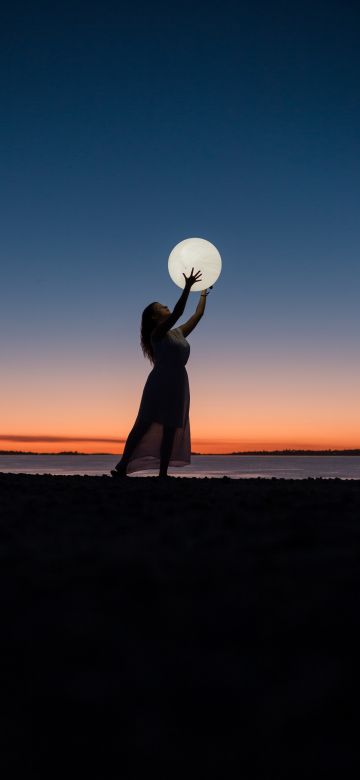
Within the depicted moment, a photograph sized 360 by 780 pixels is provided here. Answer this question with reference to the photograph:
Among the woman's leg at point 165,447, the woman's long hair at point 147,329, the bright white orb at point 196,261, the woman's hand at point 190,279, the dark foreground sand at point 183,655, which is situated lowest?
the dark foreground sand at point 183,655

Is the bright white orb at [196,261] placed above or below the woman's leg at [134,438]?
above

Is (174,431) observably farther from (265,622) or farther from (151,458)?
(265,622)

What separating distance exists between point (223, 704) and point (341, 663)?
41cm

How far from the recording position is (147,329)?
9.89 meters

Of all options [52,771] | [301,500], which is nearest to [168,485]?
[301,500]

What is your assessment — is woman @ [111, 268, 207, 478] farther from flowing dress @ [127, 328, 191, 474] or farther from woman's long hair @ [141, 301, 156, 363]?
woman's long hair @ [141, 301, 156, 363]

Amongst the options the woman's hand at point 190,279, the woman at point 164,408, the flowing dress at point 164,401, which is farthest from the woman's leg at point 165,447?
Result: the woman's hand at point 190,279

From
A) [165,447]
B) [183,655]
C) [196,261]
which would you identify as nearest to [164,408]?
[165,447]

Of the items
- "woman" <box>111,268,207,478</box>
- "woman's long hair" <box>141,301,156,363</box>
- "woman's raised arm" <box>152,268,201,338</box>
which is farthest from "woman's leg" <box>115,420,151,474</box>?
"woman's raised arm" <box>152,268,201,338</box>

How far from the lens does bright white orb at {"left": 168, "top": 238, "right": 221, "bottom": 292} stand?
31.7ft

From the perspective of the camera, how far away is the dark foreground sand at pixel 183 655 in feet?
5.35

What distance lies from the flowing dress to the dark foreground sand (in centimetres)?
566

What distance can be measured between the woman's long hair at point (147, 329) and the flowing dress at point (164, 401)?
364 millimetres

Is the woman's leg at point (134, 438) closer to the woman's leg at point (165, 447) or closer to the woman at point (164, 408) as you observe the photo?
the woman at point (164, 408)
